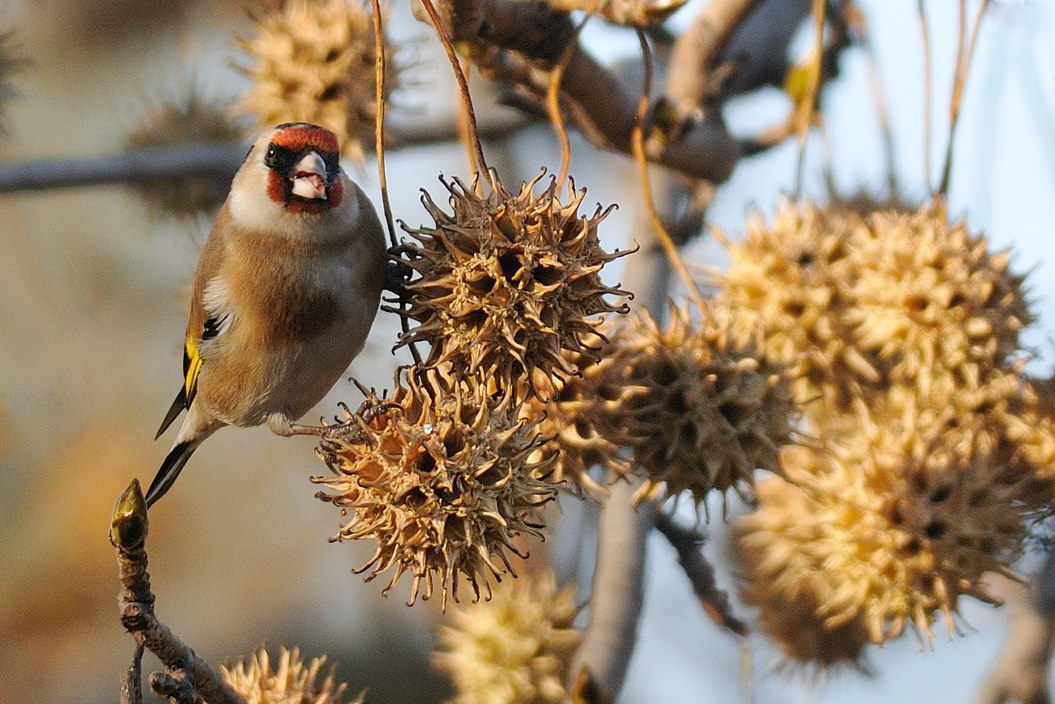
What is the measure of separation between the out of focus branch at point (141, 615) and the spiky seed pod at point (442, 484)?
0.38 metres

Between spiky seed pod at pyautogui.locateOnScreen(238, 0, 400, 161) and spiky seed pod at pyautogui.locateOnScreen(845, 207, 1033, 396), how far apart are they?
1774 millimetres

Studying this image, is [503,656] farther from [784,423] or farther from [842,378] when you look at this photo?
[842,378]

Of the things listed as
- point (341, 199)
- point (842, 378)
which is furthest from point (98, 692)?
point (842, 378)

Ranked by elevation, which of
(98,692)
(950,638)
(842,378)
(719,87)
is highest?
(719,87)

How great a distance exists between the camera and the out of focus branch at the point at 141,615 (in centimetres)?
190

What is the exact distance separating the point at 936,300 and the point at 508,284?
4.98 feet

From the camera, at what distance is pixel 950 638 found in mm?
3088

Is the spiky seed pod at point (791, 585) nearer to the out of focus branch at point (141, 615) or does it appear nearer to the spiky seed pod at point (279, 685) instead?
the spiky seed pod at point (279, 685)

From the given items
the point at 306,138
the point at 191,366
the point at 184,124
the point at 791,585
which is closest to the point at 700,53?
the point at 306,138

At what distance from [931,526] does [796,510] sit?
59 cm

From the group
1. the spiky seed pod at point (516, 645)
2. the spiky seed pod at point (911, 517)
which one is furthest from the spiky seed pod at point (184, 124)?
the spiky seed pod at point (911, 517)

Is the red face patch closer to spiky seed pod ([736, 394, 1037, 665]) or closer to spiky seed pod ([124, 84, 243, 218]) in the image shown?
spiky seed pod ([736, 394, 1037, 665])

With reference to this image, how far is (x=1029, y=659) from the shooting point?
332 centimetres

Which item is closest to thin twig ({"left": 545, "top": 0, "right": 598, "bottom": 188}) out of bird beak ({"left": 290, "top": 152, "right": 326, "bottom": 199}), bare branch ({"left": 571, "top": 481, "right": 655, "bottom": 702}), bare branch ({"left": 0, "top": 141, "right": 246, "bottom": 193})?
bird beak ({"left": 290, "top": 152, "right": 326, "bottom": 199})
